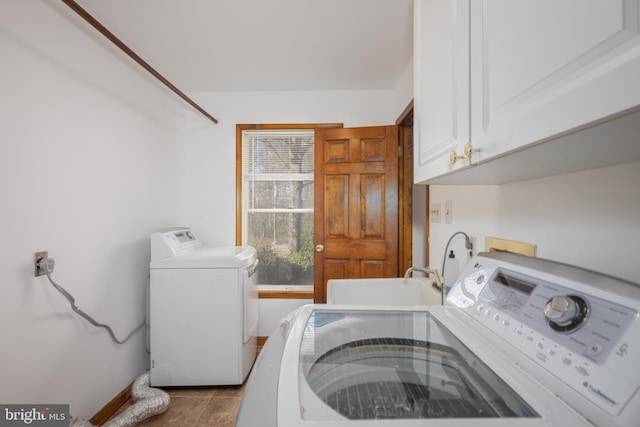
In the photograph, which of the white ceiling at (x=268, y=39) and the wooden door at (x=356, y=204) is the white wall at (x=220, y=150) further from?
the wooden door at (x=356, y=204)

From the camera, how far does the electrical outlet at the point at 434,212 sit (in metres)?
1.68

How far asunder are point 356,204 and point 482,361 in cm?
195

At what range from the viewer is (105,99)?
6.03 ft

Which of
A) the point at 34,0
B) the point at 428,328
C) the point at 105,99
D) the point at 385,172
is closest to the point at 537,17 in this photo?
the point at 428,328

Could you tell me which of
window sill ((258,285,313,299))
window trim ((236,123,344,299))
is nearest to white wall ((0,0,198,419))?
window trim ((236,123,344,299))

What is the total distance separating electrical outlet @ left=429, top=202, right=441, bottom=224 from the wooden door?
0.64 metres

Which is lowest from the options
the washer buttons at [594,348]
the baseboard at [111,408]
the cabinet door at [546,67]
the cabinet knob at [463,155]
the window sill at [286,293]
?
the baseboard at [111,408]

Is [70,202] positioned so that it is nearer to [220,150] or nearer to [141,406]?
[141,406]

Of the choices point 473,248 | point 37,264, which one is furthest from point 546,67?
point 37,264

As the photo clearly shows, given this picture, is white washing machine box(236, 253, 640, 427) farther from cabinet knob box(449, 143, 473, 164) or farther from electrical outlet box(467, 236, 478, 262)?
electrical outlet box(467, 236, 478, 262)

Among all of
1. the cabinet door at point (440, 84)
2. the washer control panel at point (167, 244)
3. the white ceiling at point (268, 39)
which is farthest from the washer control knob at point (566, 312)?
the washer control panel at point (167, 244)

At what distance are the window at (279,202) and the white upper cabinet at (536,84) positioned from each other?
2.07 m

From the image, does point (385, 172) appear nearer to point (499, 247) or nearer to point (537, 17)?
point (499, 247)

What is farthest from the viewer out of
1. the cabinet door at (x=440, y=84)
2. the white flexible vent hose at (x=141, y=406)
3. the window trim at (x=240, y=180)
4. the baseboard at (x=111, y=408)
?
the window trim at (x=240, y=180)
